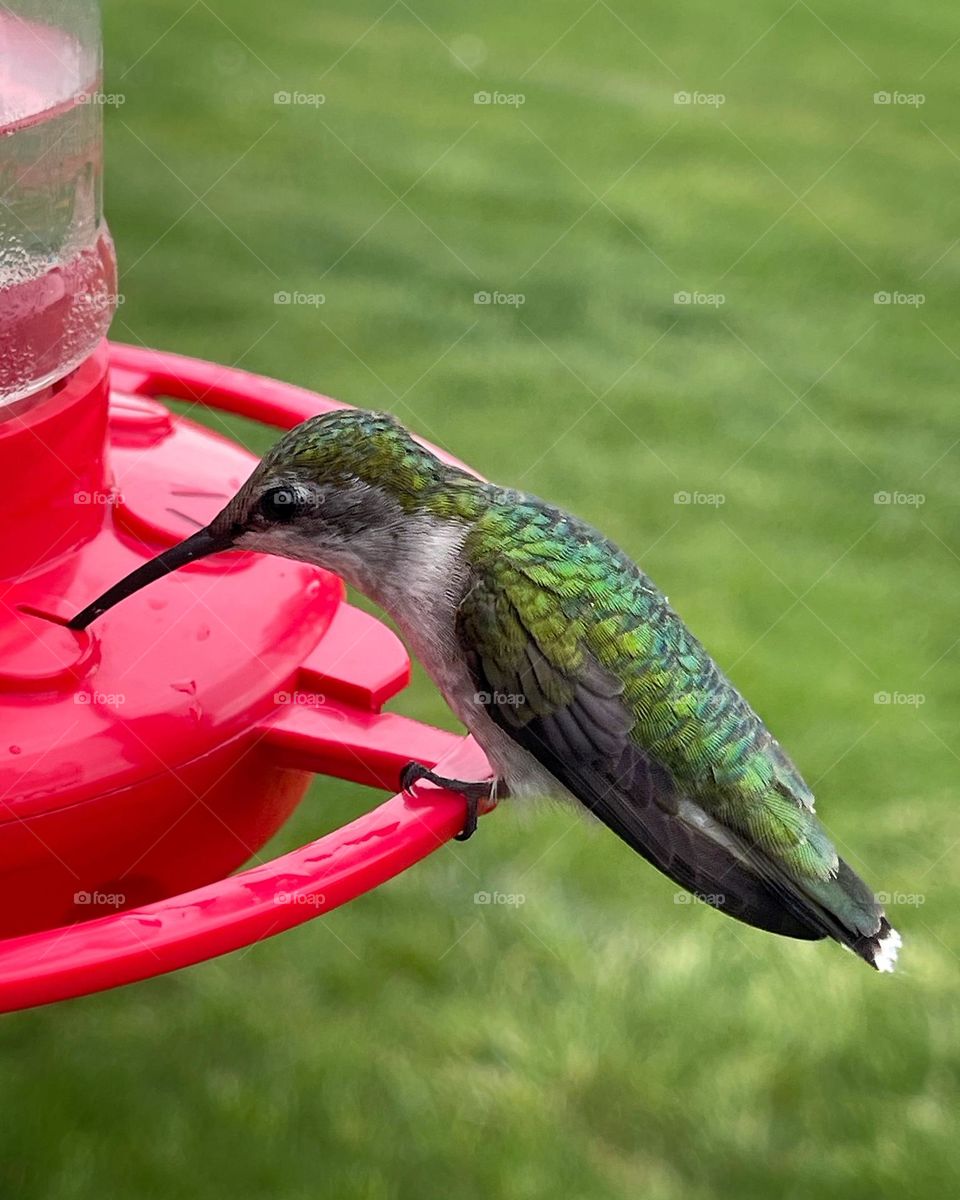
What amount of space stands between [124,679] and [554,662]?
818 mm

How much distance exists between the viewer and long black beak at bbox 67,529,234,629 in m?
2.51

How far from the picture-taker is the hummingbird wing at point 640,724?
285 cm

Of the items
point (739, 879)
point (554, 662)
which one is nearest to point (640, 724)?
point (554, 662)

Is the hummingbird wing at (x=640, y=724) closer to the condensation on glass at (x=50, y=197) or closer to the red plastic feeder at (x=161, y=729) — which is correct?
the red plastic feeder at (x=161, y=729)

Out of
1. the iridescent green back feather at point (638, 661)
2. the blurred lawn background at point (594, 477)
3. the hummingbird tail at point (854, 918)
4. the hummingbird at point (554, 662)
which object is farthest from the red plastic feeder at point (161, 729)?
the blurred lawn background at point (594, 477)

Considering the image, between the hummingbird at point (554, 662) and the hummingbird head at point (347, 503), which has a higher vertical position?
the hummingbird head at point (347, 503)

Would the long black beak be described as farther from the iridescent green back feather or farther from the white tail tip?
the white tail tip

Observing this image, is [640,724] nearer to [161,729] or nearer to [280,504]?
[280,504]

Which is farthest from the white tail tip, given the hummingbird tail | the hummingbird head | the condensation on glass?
the condensation on glass

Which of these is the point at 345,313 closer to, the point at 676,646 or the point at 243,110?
the point at 243,110

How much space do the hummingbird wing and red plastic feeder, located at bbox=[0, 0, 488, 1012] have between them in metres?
0.18

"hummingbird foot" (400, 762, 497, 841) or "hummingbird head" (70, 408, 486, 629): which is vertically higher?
"hummingbird head" (70, 408, 486, 629)

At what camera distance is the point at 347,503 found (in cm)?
285

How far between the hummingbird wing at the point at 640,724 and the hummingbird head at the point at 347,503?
4.1 inches
